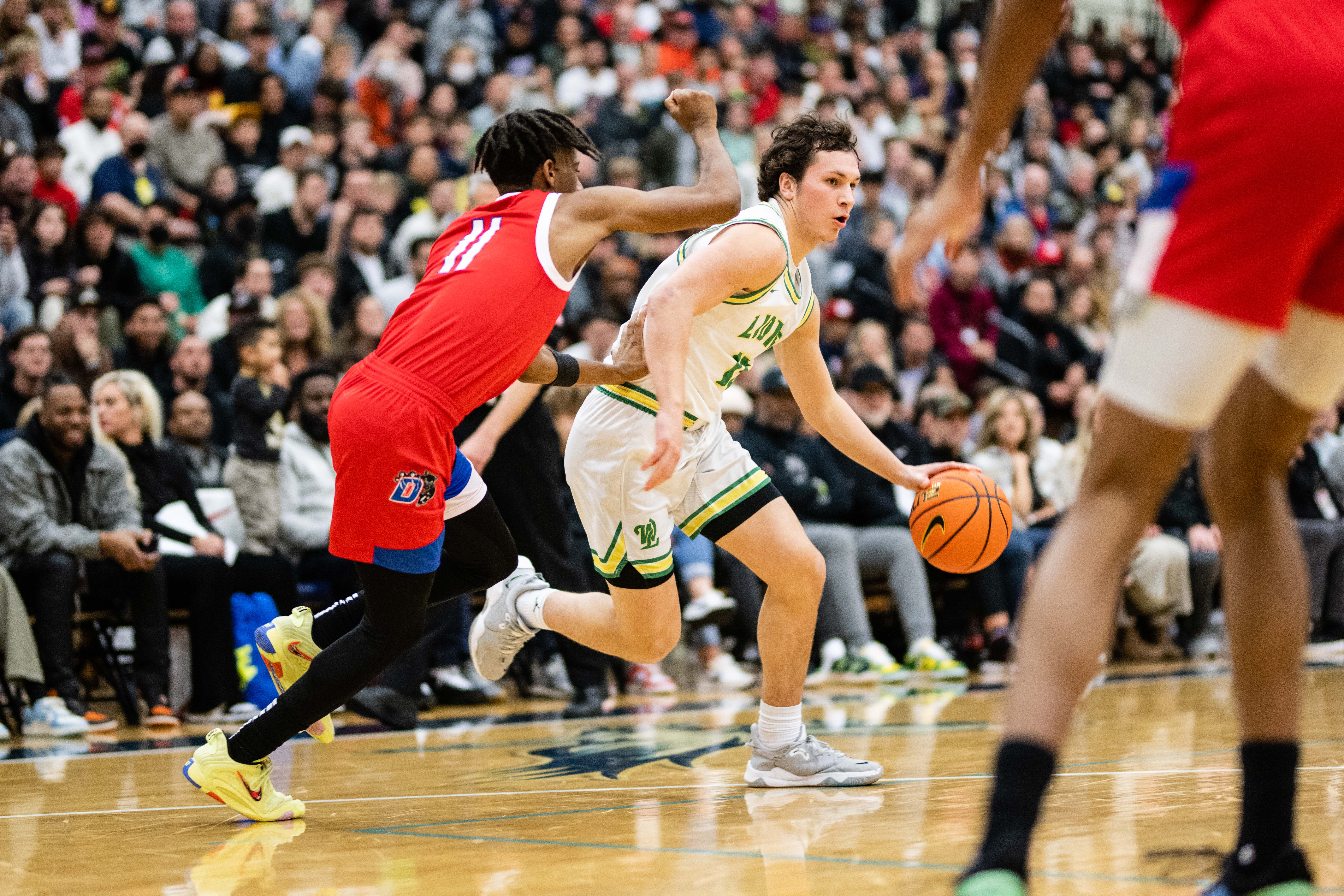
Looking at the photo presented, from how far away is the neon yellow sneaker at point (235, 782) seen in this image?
12.5 feet

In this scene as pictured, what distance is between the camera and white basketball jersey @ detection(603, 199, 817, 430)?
163 inches

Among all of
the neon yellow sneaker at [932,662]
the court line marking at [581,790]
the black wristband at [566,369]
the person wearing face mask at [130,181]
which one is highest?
the person wearing face mask at [130,181]

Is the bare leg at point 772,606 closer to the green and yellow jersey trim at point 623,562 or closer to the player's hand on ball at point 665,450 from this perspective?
the green and yellow jersey trim at point 623,562

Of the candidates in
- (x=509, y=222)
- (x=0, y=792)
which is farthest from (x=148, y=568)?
(x=509, y=222)

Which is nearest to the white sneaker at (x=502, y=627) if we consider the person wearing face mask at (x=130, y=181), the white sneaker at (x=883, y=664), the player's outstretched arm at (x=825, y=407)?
the player's outstretched arm at (x=825, y=407)

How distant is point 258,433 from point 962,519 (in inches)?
176

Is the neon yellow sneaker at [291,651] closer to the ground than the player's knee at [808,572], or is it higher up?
closer to the ground

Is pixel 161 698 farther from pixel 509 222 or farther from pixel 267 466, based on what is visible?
pixel 509 222

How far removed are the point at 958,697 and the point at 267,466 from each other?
383cm

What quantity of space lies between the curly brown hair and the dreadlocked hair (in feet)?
2.05

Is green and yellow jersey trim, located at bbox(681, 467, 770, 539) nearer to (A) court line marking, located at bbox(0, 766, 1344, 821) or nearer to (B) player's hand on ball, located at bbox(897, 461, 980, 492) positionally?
(B) player's hand on ball, located at bbox(897, 461, 980, 492)

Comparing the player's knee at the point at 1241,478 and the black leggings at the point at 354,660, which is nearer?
the player's knee at the point at 1241,478

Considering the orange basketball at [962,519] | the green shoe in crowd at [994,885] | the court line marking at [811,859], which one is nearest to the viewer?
the green shoe in crowd at [994,885]

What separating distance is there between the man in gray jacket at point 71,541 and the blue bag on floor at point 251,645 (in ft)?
1.14
